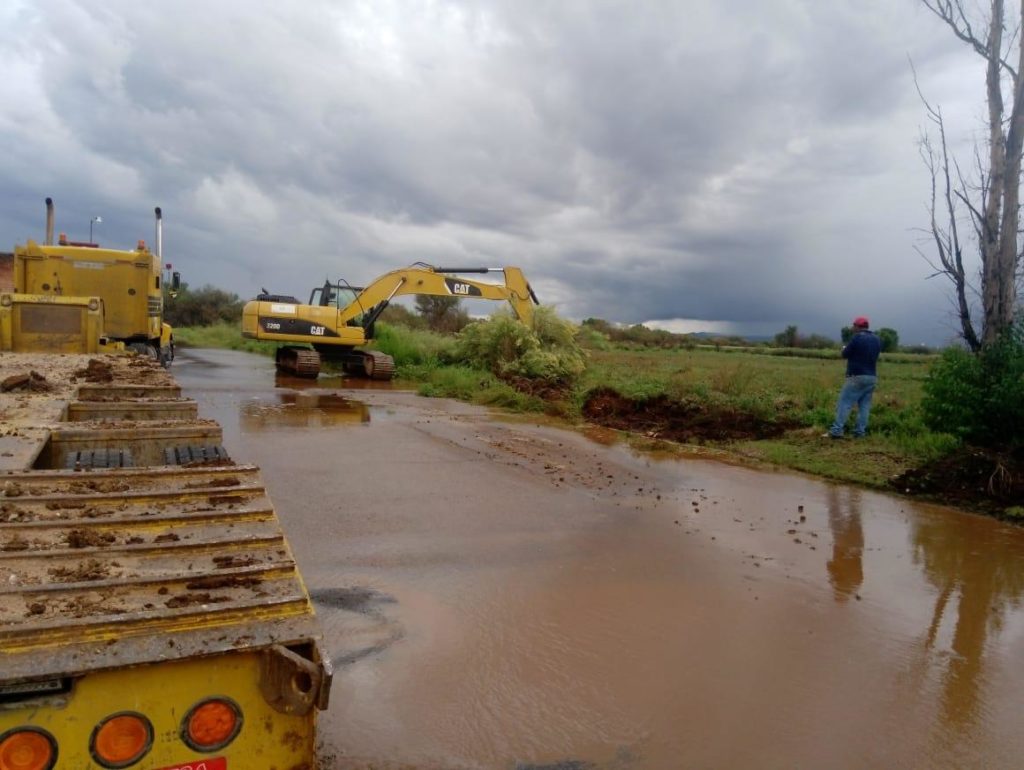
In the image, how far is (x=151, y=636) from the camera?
6.18ft

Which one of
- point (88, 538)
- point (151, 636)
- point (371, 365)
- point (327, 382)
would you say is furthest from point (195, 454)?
point (371, 365)

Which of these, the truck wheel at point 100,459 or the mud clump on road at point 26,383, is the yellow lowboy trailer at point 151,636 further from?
the mud clump on road at point 26,383

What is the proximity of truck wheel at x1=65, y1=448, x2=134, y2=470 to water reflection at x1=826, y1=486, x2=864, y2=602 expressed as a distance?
4494 mm

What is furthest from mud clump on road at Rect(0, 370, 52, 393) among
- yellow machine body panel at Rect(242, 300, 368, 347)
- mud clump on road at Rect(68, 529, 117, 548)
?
yellow machine body panel at Rect(242, 300, 368, 347)

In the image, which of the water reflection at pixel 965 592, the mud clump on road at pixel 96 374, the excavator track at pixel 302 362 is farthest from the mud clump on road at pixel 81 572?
the excavator track at pixel 302 362

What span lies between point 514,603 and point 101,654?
3.39 m

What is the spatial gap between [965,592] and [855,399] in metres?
6.21

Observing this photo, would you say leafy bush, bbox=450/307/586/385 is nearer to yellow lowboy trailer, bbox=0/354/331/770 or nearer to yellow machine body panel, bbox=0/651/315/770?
yellow lowboy trailer, bbox=0/354/331/770

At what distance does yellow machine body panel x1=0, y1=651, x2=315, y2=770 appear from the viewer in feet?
5.91

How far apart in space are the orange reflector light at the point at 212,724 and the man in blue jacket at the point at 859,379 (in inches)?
416

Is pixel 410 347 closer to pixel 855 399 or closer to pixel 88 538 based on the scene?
pixel 855 399

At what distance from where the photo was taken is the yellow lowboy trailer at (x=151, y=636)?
5.89 ft

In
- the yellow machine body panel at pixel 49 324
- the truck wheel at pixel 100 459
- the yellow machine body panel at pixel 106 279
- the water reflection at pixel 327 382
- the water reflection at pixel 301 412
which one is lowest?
the water reflection at pixel 301 412

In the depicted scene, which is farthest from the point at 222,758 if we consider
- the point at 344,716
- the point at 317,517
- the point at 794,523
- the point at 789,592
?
the point at 794,523
